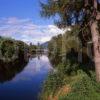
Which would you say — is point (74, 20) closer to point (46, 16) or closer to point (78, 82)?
→ point (46, 16)

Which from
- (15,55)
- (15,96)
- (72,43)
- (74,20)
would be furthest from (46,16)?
(15,55)

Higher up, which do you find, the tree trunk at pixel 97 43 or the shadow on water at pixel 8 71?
the tree trunk at pixel 97 43

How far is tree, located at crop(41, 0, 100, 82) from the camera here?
19203 mm

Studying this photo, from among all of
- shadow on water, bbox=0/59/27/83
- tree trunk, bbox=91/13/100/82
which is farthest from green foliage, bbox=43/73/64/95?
shadow on water, bbox=0/59/27/83

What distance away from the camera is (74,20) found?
858 inches

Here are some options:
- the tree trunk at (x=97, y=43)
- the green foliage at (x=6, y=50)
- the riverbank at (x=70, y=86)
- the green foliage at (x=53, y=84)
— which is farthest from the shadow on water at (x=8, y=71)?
the tree trunk at (x=97, y=43)

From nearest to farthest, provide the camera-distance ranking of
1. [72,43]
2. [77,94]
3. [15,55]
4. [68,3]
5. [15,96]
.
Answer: [77,94] → [68,3] → [15,96] → [72,43] → [15,55]

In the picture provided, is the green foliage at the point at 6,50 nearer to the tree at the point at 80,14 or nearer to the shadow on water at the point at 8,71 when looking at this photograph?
the shadow on water at the point at 8,71

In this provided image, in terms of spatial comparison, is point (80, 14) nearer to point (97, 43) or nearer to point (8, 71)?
point (97, 43)

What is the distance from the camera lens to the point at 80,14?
21.4 m

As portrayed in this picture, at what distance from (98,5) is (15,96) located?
43.4ft

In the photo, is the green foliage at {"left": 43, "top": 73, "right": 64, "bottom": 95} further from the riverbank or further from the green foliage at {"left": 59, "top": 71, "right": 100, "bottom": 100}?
the green foliage at {"left": 59, "top": 71, "right": 100, "bottom": 100}

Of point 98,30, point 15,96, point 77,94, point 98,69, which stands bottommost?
point 15,96

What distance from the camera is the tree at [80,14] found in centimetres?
1920
